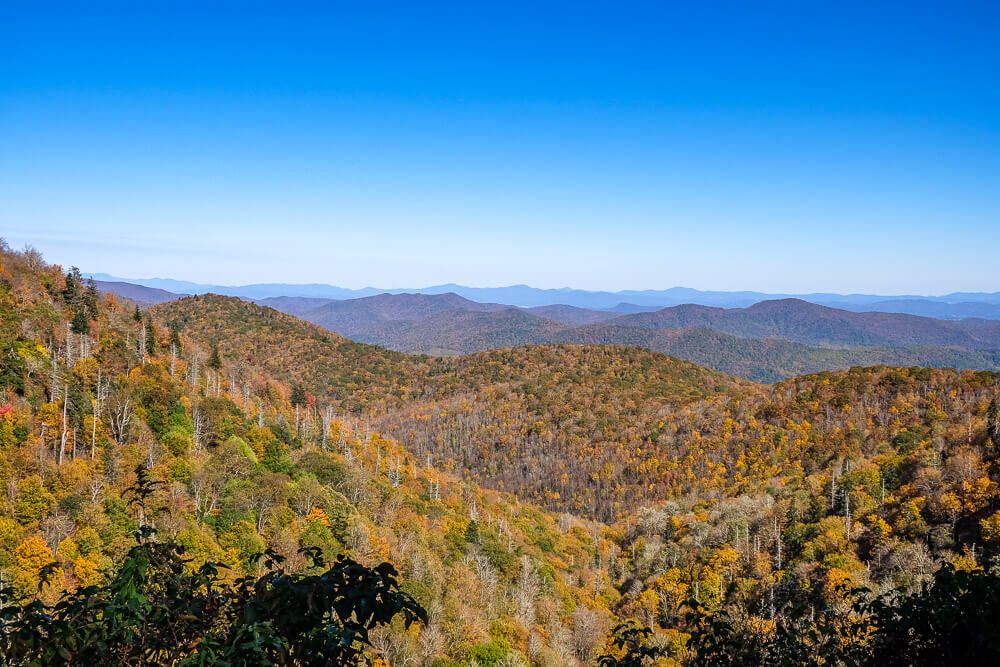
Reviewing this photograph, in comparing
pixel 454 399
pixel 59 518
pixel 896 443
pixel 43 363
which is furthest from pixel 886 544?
pixel 454 399

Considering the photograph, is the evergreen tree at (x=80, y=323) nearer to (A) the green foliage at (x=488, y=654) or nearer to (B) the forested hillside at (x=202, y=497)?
(B) the forested hillside at (x=202, y=497)

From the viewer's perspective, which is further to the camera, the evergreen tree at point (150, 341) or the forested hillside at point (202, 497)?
the evergreen tree at point (150, 341)

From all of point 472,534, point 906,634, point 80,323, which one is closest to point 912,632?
point 906,634

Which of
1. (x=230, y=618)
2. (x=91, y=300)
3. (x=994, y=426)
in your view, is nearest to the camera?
(x=230, y=618)

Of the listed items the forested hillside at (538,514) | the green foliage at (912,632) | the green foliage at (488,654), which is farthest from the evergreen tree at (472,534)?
the green foliage at (912,632)

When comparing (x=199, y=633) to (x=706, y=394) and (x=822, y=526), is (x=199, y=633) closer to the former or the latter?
(x=822, y=526)

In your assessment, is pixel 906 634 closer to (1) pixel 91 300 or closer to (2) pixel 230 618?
(2) pixel 230 618

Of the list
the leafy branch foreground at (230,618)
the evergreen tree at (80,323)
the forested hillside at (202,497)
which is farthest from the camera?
the evergreen tree at (80,323)
